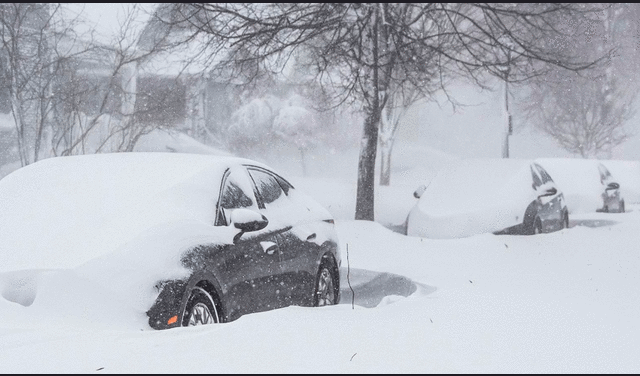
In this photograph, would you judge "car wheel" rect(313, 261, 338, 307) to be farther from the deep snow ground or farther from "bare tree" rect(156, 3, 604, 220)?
"bare tree" rect(156, 3, 604, 220)

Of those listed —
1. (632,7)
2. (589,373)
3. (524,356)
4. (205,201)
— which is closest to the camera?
(589,373)

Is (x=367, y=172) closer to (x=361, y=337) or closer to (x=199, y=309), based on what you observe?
(x=199, y=309)

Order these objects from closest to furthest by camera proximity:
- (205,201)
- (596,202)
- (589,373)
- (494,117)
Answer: (589,373), (205,201), (596,202), (494,117)

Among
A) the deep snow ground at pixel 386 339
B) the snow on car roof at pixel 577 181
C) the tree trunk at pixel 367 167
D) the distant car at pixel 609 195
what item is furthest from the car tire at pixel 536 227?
the distant car at pixel 609 195

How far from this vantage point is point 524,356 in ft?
13.1

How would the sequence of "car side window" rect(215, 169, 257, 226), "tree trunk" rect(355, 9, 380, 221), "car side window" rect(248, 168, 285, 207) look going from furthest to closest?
"tree trunk" rect(355, 9, 380, 221), "car side window" rect(248, 168, 285, 207), "car side window" rect(215, 169, 257, 226)

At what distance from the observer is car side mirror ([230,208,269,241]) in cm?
523

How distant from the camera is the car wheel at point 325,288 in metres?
6.57

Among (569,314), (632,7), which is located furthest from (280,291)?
(632,7)

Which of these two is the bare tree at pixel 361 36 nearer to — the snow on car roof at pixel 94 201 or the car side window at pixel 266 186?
the car side window at pixel 266 186

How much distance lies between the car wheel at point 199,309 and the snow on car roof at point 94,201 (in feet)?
1.62

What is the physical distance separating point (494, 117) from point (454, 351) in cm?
5782

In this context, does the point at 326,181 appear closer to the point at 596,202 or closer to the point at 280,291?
the point at 596,202

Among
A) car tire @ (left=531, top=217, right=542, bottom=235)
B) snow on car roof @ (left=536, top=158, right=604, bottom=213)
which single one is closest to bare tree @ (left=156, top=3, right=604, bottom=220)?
car tire @ (left=531, top=217, right=542, bottom=235)
